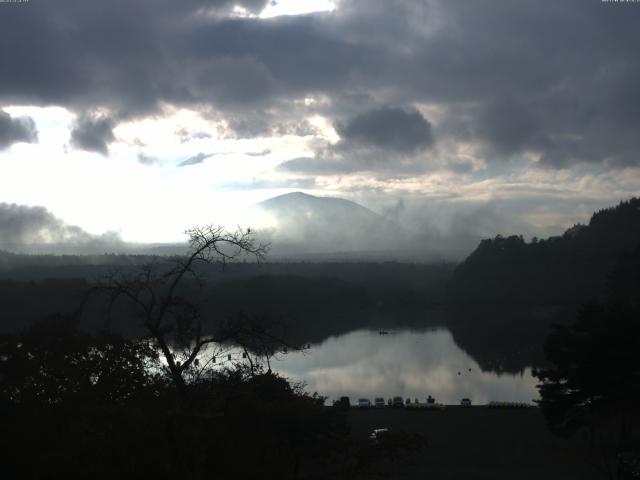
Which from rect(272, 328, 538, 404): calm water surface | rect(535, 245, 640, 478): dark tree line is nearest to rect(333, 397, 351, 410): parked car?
rect(535, 245, 640, 478): dark tree line

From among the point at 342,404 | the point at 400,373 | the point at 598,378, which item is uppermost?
the point at 598,378

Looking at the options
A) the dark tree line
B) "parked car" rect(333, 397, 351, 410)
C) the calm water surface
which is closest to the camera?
the dark tree line

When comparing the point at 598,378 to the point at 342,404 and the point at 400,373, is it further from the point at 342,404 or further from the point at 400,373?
the point at 400,373

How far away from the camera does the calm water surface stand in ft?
62.3

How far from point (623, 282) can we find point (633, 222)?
3342 cm

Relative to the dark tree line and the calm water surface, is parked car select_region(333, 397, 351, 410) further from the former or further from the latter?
the calm water surface

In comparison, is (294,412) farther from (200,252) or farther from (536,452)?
(536,452)

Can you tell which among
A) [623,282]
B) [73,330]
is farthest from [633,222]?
[73,330]

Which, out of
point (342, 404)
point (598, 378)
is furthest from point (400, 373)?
point (598, 378)

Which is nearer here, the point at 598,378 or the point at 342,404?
the point at 598,378

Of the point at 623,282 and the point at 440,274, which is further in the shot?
the point at 440,274

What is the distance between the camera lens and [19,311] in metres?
37.5

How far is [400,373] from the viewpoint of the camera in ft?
74.2

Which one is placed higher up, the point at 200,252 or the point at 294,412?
the point at 200,252
